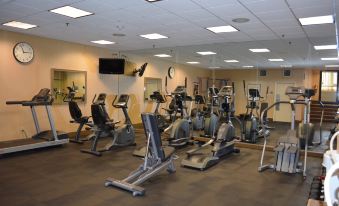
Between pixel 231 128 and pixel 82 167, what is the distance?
3.26 meters

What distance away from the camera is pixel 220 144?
5.44m

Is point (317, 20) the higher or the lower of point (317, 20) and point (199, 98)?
the higher

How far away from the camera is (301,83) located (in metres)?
5.96

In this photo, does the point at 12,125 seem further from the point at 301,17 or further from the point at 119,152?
the point at 301,17

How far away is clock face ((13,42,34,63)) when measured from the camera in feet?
20.5

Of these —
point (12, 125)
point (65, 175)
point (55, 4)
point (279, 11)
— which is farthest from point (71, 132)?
point (279, 11)

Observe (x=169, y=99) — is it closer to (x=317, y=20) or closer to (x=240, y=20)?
(x=240, y=20)

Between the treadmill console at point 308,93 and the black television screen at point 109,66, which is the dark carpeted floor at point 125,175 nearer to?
the treadmill console at point 308,93

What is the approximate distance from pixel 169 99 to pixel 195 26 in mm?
3021

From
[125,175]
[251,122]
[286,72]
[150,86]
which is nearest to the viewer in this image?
[125,175]

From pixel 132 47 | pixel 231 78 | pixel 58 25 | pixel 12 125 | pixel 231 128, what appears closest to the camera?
pixel 58 25

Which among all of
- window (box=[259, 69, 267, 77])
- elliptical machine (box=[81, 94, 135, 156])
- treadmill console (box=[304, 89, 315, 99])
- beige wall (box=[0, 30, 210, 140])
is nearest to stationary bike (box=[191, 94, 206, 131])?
beige wall (box=[0, 30, 210, 140])

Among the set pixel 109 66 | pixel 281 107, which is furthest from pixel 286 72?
pixel 109 66

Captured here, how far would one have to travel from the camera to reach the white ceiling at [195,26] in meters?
4.00
